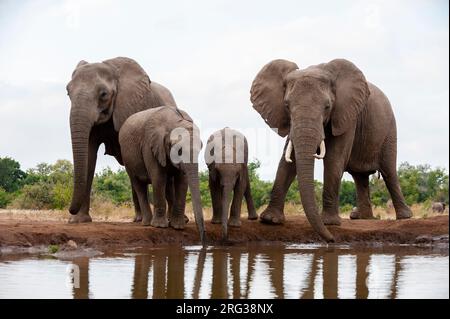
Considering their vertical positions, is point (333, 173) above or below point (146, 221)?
above

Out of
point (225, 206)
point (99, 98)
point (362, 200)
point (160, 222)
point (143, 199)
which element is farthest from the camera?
point (362, 200)

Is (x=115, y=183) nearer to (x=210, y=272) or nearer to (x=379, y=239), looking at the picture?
(x=379, y=239)

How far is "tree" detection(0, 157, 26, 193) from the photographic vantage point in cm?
2947

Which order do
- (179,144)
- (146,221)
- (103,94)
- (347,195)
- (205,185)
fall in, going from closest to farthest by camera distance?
(179,144), (146,221), (103,94), (205,185), (347,195)

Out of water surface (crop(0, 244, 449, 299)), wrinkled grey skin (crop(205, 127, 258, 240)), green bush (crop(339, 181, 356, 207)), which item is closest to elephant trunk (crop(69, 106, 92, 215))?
wrinkled grey skin (crop(205, 127, 258, 240))

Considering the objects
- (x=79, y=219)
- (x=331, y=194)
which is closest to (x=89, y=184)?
(x=79, y=219)

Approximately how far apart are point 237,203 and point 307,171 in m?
1.29

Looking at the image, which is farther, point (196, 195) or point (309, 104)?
point (309, 104)

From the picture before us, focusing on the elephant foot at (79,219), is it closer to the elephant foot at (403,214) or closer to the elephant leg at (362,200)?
the elephant leg at (362,200)

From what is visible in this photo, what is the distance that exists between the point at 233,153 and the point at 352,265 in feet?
10.9

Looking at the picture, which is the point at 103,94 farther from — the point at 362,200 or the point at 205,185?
the point at 205,185

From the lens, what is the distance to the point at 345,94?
1449cm
